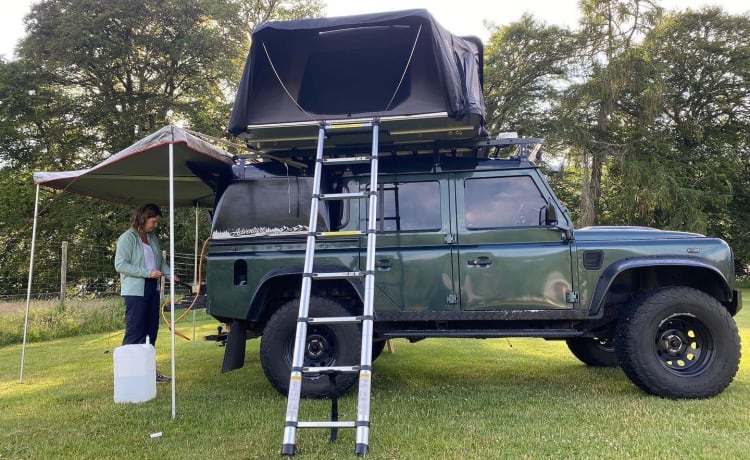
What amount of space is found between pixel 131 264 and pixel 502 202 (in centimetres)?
372

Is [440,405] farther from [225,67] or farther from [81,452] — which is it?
[225,67]

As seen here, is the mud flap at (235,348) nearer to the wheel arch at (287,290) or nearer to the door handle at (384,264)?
the wheel arch at (287,290)

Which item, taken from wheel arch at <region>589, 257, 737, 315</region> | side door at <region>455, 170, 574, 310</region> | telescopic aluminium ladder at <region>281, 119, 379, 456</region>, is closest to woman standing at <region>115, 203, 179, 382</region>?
telescopic aluminium ladder at <region>281, 119, 379, 456</region>

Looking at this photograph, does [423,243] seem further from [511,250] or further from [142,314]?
[142,314]

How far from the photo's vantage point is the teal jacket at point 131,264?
5133 millimetres

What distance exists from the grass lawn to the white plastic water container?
151mm

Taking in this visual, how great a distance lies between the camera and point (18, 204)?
22.3 meters

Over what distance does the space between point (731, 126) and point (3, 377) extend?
1039 inches

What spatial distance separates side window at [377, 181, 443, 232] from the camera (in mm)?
4496

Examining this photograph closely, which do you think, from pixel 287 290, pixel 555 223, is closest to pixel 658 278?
pixel 555 223

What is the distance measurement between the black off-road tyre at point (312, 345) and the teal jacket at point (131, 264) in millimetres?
1641

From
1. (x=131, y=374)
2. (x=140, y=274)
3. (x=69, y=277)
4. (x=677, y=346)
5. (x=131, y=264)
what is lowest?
(x=131, y=374)

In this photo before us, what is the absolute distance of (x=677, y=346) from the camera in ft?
14.1

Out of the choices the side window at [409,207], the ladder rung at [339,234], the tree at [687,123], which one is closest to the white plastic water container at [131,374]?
the ladder rung at [339,234]
